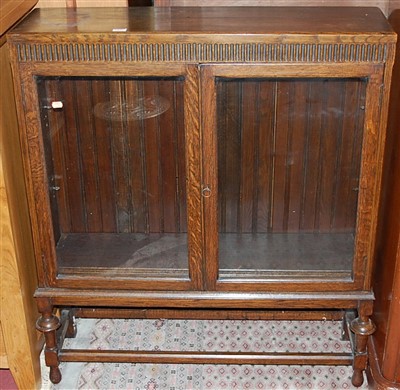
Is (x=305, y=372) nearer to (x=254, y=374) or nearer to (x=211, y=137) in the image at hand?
(x=254, y=374)

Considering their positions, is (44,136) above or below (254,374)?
above

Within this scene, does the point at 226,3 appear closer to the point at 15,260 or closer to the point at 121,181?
the point at 121,181

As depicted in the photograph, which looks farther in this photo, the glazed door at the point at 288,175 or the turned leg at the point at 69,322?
the turned leg at the point at 69,322

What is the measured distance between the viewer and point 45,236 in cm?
168

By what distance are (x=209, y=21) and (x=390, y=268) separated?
720 mm

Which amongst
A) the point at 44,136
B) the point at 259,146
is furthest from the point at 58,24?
the point at 259,146

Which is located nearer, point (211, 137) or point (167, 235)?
point (211, 137)

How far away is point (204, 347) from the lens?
1984 mm

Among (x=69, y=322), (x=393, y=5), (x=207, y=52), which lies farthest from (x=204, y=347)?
(x=393, y=5)

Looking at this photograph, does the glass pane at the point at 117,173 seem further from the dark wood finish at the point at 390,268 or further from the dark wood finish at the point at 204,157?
the dark wood finish at the point at 390,268

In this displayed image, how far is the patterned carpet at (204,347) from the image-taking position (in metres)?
1.87

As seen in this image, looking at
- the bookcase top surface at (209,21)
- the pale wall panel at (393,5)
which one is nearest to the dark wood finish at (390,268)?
the pale wall panel at (393,5)

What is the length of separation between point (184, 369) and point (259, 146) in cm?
65

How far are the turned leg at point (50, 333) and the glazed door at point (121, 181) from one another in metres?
0.09
